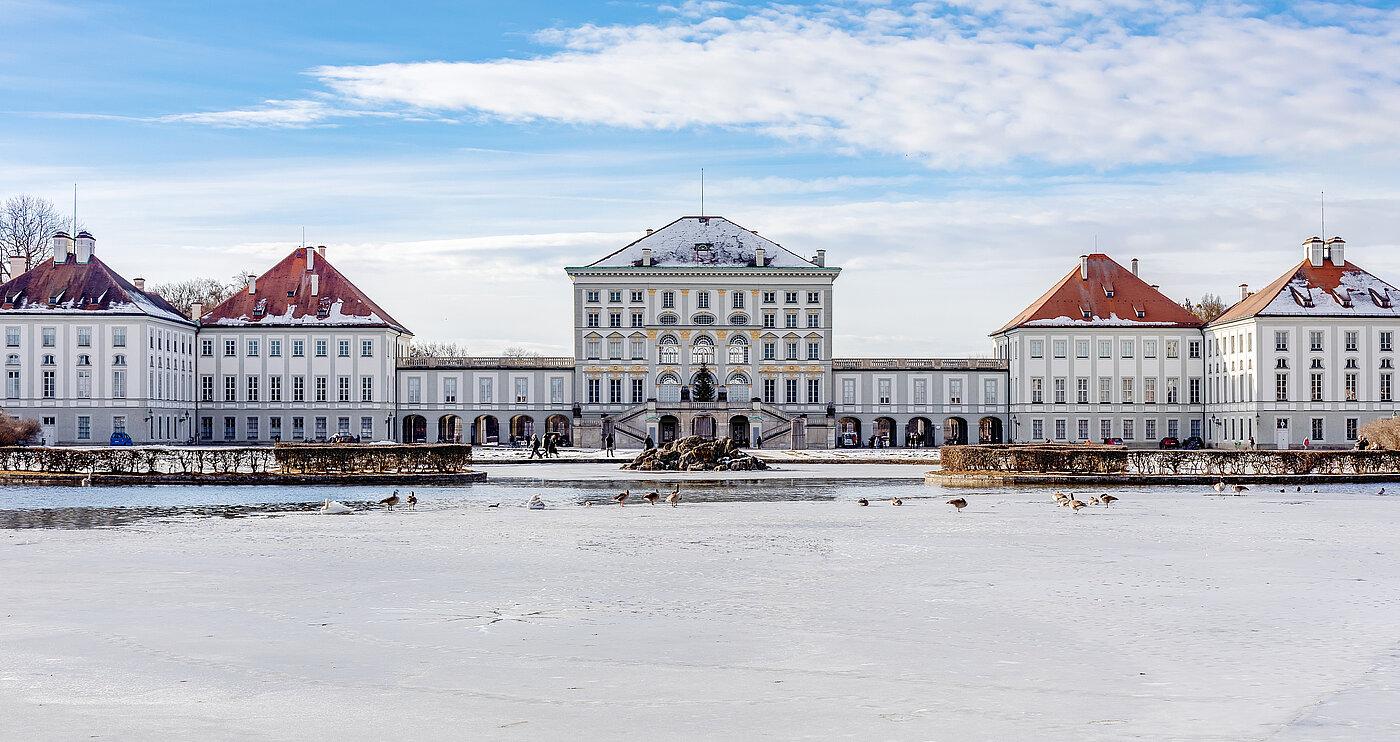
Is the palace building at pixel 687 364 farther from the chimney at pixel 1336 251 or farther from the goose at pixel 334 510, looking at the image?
the goose at pixel 334 510

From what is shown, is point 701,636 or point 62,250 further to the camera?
point 62,250

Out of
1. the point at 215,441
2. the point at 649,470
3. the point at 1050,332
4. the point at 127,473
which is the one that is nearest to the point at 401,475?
the point at 127,473

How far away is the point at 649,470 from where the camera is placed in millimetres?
47219

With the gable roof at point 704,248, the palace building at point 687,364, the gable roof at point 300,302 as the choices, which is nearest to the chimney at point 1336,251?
the palace building at point 687,364

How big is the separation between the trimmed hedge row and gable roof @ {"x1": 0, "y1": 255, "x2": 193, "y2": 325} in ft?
190

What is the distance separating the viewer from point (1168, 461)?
3872 cm

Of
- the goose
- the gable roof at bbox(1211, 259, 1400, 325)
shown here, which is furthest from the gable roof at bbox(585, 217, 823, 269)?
the goose

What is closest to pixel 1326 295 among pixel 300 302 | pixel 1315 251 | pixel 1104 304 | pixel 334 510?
pixel 1315 251

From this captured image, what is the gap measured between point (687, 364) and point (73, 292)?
37968 millimetres

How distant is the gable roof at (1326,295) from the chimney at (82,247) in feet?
228

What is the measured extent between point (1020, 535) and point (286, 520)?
41.9 feet

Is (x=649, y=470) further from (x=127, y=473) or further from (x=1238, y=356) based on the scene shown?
(x=1238, y=356)

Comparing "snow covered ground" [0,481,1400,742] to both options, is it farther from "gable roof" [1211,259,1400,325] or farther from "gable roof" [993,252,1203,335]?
"gable roof" [993,252,1203,335]

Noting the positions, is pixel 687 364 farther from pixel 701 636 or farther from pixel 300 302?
pixel 701 636
